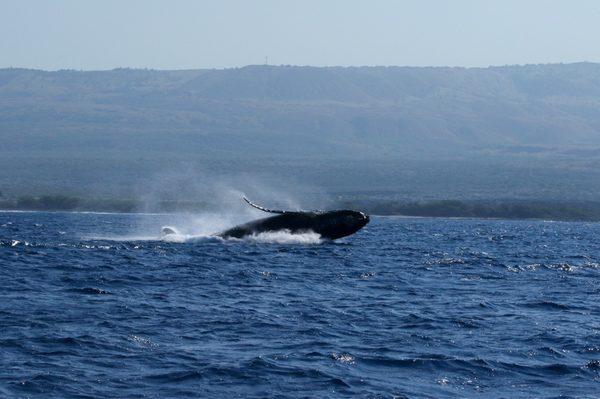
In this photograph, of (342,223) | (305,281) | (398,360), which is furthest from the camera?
(342,223)

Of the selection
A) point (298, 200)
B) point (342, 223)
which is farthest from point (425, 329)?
point (298, 200)

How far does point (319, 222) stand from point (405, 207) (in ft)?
411

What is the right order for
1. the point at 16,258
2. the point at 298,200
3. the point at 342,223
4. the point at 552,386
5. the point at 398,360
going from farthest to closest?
the point at 298,200, the point at 342,223, the point at 16,258, the point at 398,360, the point at 552,386

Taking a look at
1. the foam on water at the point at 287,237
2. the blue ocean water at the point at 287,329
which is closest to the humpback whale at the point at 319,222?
the foam on water at the point at 287,237

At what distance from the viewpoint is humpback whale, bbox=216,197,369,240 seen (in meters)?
57.8

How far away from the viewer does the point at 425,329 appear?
30.4 m

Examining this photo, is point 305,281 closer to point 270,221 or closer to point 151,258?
point 151,258

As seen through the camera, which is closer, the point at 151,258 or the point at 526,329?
the point at 526,329

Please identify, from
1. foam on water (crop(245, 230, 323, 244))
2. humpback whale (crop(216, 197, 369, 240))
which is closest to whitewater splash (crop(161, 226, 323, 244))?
foam on water (crop(245, 230, 323, 244))

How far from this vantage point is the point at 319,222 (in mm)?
58250

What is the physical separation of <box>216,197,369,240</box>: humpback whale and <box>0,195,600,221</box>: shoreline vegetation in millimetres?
116158

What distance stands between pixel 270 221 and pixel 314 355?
33.2 m

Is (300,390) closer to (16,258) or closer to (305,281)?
(305,281)

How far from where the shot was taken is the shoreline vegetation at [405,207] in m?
179
